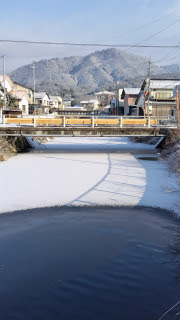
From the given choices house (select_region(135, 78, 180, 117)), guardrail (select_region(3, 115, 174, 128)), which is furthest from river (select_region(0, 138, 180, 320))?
house (select_region(135, 78, 180, 117))

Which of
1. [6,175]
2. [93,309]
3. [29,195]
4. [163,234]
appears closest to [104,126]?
[6,175]

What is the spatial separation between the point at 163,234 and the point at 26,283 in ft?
14.8

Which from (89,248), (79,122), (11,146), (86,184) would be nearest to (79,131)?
(79,122)

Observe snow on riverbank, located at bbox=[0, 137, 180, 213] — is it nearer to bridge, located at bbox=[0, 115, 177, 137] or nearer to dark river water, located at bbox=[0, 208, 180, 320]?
dark river water, located at bbox=[0, 208, 180, 320]

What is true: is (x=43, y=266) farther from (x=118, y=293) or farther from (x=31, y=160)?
(x=31, y=160)

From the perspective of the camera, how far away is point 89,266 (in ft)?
25.3

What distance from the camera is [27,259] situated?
808 centimetres

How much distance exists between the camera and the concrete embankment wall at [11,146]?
2564 cm

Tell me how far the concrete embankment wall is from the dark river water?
14.7 m

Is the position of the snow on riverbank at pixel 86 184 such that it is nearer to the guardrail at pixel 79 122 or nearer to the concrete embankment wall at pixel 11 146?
the concrete embankment wall at pixel 11 146

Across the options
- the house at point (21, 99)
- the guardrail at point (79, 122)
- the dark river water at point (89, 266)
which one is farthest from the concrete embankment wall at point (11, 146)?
the house at point (21, 99)

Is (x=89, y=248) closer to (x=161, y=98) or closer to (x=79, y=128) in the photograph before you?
(x=79, y=128)

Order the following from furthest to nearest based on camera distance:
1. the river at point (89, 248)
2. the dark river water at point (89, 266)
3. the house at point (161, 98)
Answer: the house at point (161, 98), the river at point (89, 248), the dark river water at point (89, 266)

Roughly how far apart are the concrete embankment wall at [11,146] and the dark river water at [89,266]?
14.7 meters
